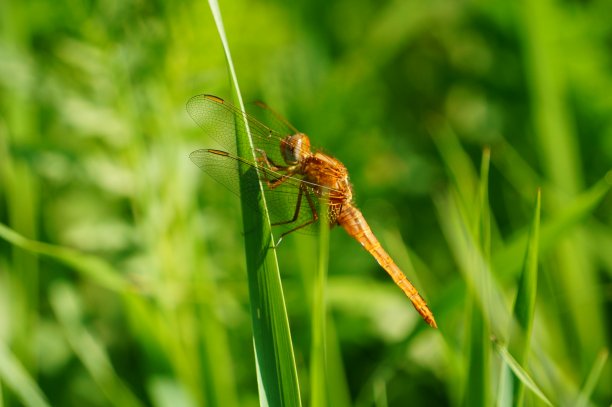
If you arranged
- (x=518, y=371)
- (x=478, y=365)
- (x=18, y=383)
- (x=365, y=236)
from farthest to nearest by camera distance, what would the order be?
(x=365, y=236) < (x=18, y=383) < (x=478, y=365) < (x=518, y=371)

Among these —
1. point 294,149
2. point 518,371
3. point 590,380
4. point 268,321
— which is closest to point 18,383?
point 268,321

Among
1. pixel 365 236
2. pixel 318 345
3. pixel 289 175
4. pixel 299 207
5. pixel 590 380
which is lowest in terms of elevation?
pixel 590 380

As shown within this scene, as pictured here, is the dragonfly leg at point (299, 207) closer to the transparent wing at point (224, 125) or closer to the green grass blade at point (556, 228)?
the transparent wing at point (224, 125)

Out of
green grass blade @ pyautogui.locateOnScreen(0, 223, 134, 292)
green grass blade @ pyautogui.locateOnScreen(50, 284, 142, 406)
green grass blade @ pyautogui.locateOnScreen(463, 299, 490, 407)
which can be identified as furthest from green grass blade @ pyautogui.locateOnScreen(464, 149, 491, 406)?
green grass blade @ pyautogui.locateOnScreen(50, 284, 142, 406)

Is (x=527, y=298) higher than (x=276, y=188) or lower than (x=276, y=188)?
lower

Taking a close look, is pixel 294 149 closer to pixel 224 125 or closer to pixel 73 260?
pixel 224 125

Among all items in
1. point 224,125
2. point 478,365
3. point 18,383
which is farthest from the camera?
point 224,125

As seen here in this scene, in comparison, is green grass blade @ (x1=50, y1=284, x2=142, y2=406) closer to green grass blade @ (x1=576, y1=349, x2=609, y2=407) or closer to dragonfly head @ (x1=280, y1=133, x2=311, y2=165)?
dragonfly head @ (x1=280, y1=133, x2=311, y2=165)
